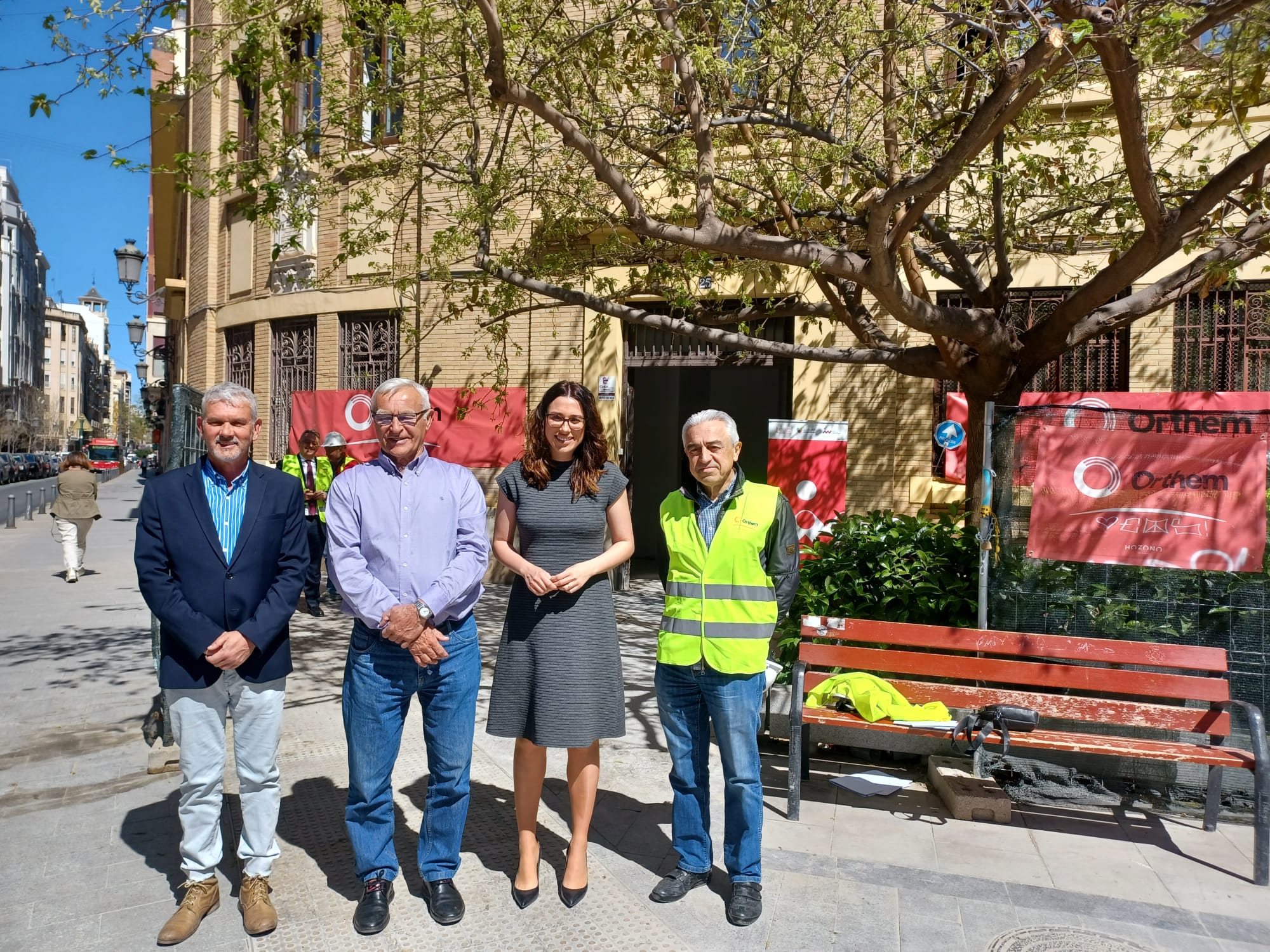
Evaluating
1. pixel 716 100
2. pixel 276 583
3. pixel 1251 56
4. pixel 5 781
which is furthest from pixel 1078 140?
pixel 5 781

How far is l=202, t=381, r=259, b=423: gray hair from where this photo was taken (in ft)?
11.4

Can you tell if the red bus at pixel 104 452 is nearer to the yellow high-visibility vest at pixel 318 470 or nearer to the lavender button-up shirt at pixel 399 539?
the yellow high-visibility vest at pixel 318 470

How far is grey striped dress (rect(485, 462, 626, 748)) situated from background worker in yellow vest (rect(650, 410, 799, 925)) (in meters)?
0.31

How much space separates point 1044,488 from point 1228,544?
95 cm

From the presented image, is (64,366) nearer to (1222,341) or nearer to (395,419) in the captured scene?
(1222,341)

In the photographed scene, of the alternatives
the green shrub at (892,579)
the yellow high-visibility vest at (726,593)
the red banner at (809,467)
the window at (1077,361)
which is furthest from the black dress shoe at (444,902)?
the window at (1077,361)

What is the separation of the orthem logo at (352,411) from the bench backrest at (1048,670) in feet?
32.0

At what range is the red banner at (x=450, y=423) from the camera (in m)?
12.8

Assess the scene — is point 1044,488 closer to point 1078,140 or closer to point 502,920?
point 502,920

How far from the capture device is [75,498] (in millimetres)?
12375

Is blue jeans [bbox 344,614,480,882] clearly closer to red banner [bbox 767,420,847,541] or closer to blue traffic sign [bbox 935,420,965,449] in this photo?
red banner [bbox 767,420,847,541]

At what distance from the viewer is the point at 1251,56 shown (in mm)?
6266

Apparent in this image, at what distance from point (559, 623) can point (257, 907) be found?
154 cm

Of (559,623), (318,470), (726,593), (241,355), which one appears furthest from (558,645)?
(241,355)
